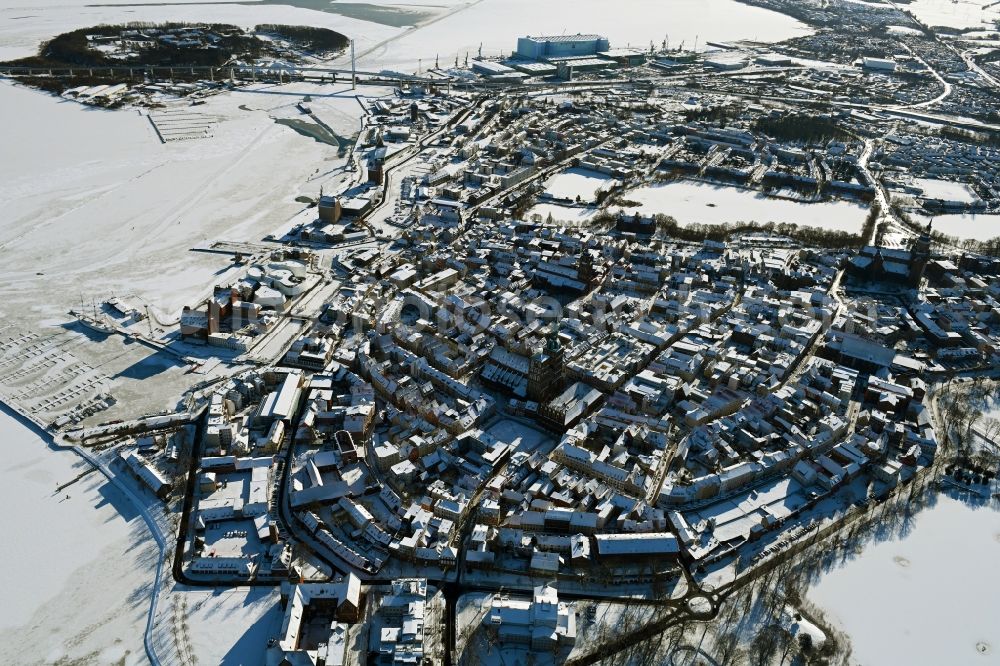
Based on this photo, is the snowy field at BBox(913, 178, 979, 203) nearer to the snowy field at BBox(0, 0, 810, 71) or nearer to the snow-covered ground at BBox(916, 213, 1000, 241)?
the snow-covered ground at BBox(916, 213, 1000, 241)

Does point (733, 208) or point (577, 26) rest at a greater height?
point (577, 26)

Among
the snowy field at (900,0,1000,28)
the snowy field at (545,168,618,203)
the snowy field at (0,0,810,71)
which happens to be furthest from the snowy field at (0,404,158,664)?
the snowy field at (900,0,1000,28)

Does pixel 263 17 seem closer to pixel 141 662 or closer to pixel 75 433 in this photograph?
pixel 75 433

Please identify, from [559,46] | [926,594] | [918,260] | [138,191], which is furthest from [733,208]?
[559,46]

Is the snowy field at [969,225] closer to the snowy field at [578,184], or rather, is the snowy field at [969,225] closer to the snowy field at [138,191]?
the snowy field at [578,184]

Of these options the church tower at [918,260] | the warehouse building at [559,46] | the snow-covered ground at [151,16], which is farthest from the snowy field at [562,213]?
the snow-covered ground at [151,16]

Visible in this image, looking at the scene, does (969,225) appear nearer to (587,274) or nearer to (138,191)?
(587,274)
